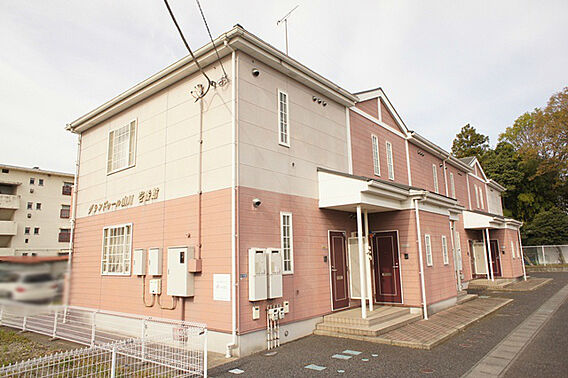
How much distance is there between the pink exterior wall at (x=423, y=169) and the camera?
15547 mm

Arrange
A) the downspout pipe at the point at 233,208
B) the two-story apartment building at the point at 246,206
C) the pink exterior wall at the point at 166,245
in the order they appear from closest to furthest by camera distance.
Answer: the downspout pipe at the point at 233,208
the pink exterior wall at the point at 166,245
the two-story apartment building at the point at 246,206

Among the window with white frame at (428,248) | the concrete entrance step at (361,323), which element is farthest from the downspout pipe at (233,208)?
the window with white frame at (428,248)

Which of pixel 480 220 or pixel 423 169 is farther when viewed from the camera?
pixel 480 220

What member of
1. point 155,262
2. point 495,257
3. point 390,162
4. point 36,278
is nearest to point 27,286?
point 36,278

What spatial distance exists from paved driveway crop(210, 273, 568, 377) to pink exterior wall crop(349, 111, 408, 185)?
218 inches

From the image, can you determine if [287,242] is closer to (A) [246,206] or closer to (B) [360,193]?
(A) [246,206]

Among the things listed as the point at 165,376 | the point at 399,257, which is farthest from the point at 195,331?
the point at 399,257

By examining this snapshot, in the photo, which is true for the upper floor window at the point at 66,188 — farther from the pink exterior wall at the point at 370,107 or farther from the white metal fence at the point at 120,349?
the pink exterior wall at the point at 370,107

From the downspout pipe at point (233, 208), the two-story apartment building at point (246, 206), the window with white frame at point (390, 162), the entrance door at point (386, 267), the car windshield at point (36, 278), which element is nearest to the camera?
the car windshield at point (36, 278)

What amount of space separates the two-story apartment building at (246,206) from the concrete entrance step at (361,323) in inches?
11.8

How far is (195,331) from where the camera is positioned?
23.4ft

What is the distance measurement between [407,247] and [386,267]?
0.93m

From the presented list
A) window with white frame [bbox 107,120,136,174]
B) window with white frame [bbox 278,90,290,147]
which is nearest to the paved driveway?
window with white frame [bbox 278,90,290,147]

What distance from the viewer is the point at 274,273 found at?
7.47 metres
